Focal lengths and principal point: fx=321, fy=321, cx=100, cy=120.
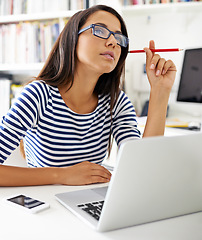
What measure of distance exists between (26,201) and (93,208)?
6.6 inches

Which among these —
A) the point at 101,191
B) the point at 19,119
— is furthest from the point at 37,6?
the point at 101,191

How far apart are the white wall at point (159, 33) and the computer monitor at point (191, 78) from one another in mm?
210

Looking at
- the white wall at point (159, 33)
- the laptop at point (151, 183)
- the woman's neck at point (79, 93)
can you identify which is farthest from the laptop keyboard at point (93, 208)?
the white wall at point (159, 33)

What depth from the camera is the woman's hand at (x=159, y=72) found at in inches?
50.1

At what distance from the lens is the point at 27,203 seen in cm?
75

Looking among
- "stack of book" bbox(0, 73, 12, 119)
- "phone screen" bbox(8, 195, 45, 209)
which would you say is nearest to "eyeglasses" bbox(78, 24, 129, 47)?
"phone screen" bbox(8, 195, 45, 209)

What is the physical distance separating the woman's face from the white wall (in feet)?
4.39

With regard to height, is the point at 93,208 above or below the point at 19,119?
below

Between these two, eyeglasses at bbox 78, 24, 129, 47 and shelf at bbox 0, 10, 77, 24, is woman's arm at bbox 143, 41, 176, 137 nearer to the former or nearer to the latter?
eyeglasses at bbox 78, 24, 129, 47

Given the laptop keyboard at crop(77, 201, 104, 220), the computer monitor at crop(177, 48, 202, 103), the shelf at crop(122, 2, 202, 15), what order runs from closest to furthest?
1. the laptop keyboard at crop(77, 201, 104, 220)
2. the computer monitor at crop(177, 48, 202, 103)
3. the shelf at crop(122, 2, 202, 15)

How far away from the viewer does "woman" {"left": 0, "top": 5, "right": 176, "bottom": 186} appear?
112 cm

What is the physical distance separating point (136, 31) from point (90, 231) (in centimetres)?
220

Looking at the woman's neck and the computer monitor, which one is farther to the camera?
the computer monitor

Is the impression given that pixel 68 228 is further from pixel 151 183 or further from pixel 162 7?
pixel 162 7
